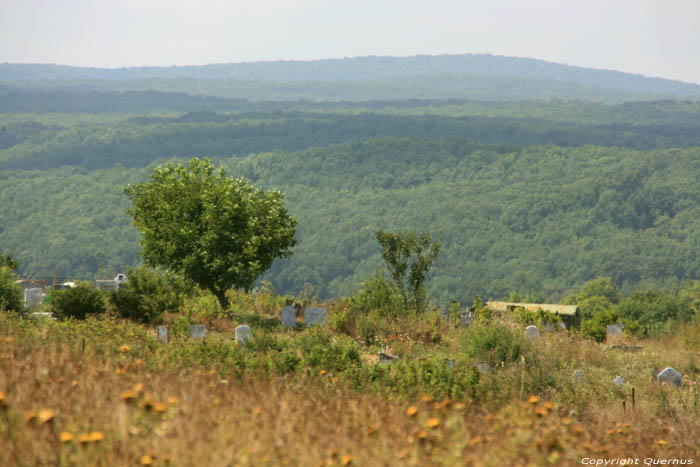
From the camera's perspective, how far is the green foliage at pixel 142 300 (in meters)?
14.2

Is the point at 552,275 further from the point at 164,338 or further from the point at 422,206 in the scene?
the point at 164,338

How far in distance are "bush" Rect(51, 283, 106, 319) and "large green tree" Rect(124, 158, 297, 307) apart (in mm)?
3469

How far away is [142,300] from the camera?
14.3 m

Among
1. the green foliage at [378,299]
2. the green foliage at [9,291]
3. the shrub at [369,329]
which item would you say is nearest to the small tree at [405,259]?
the green foliage at [378,299]

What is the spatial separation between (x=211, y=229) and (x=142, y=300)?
3.35 meters

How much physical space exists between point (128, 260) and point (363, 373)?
12316 centimetres

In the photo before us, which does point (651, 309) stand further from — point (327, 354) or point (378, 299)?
point (327, 354)

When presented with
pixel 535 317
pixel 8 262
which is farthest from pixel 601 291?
pixel 8 262

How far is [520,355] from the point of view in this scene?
11.3 metres

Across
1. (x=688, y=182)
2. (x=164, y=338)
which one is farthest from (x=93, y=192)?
(x=164, y=338)

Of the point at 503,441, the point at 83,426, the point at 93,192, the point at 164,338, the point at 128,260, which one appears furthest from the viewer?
the point at 93,192

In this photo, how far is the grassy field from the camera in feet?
12.9

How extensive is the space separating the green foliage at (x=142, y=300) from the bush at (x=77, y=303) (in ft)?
1.75

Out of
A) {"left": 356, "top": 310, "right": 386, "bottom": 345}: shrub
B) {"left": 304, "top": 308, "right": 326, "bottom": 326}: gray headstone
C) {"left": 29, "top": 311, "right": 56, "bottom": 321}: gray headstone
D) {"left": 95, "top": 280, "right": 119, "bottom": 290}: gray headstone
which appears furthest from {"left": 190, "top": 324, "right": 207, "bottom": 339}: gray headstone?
{"left": 95, "top": 280, "right": 119, "bottom": 290}: gray headstone
